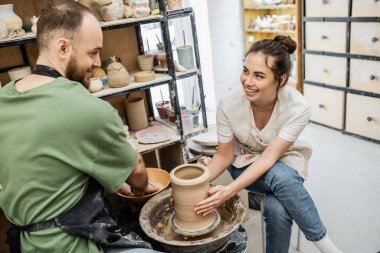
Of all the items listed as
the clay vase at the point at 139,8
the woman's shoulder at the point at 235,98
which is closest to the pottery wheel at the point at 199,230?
the woman's shoulder at the point at 235,98

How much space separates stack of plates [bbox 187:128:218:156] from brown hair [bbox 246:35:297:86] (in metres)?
0.75

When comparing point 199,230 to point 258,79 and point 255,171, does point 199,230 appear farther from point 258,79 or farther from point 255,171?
point 258,79

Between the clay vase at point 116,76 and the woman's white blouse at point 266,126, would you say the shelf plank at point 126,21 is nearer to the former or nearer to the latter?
the clay vase at point 116,76

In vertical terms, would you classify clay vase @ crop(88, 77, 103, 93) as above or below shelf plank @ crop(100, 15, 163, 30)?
below

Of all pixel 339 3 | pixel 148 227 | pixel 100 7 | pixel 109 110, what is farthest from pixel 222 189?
pixel 339 3

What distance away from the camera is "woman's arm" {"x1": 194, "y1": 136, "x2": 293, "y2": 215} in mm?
1442

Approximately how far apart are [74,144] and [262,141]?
3.05 ft

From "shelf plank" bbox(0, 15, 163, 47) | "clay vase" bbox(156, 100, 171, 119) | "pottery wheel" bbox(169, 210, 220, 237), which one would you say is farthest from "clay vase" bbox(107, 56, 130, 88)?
"pottery wheel" bbox(169, 210, 220, 237)

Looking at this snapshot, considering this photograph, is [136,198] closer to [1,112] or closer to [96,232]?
[96,232]

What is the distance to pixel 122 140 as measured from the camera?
45.3 inches

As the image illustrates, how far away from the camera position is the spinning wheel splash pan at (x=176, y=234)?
1.29 meters

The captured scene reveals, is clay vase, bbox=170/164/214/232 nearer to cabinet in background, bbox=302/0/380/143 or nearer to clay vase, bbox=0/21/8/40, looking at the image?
clay vase, bbox=0/21/8/40

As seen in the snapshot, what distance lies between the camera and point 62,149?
1.01 meters

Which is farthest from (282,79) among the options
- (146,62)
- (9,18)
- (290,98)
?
(9,18)
